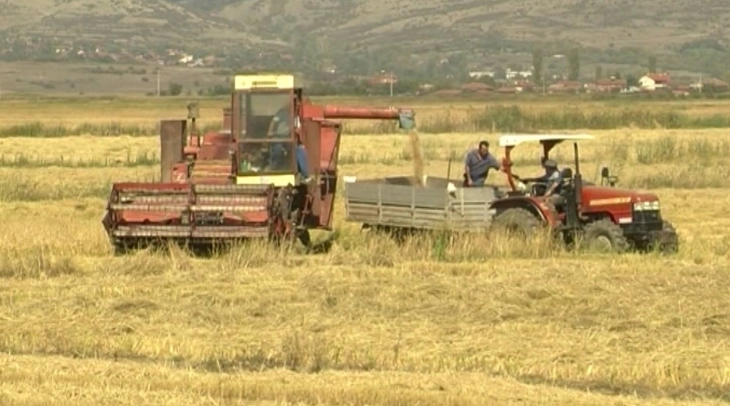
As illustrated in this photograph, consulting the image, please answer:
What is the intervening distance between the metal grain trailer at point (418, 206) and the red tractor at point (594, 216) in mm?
586

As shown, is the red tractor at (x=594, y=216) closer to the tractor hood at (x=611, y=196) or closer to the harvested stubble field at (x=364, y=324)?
the tractor hood at (x=611, y=196)

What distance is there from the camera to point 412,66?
557 ft

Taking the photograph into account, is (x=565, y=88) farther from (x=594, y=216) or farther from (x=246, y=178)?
(x=594, y=216)

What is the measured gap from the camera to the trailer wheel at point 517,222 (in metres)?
17.5

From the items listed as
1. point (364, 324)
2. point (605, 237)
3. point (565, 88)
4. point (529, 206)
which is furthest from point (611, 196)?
point (565, 88)

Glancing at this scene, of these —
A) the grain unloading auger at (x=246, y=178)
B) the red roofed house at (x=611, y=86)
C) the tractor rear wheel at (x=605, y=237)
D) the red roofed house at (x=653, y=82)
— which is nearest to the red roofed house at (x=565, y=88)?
the red roofed house at (x=611, y=86)

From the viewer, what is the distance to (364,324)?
40.9 feet

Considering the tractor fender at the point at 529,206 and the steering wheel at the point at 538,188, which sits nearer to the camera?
the tractor fender at the point at 529,206

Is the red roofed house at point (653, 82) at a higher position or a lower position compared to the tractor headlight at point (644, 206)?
lower

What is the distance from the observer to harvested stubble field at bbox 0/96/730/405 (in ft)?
32.2

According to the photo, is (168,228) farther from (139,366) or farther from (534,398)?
(534,398)

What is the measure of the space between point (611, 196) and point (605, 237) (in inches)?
26.1

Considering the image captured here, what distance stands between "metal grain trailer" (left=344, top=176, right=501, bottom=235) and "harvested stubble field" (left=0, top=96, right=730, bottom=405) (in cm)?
58

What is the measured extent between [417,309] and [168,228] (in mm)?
5417
